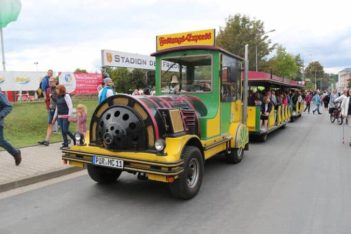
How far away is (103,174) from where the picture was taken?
5.48m

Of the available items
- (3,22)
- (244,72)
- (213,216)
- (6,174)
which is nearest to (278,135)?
(244,72)

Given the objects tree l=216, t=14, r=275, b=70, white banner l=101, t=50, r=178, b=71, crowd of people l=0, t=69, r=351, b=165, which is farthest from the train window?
tree l=216, t=14, r=275, b=70

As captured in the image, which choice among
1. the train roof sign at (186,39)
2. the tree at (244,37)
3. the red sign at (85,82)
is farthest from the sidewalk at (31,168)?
the tree at (244,37)

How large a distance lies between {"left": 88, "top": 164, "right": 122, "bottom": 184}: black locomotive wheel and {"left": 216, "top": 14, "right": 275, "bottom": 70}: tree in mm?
32984

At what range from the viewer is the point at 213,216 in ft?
13.7

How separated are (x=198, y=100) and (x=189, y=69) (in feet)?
2.56

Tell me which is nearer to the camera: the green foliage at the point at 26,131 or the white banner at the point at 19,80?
the green foliage at the point at 26,131

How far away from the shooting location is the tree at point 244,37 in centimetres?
3709

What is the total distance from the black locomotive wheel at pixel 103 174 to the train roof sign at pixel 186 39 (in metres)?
2.79

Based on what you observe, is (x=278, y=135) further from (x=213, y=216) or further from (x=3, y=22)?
(x=3, y=22)

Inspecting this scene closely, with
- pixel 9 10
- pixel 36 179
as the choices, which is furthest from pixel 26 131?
pixel 36 179

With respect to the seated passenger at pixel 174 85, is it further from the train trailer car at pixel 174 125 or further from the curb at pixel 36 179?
the curb at pixel 36 179

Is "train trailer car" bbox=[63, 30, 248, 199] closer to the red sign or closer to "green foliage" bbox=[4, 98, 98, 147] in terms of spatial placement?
"green foliage" bbox=[4, 98, 98, 147]

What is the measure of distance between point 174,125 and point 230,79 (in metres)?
2.48
